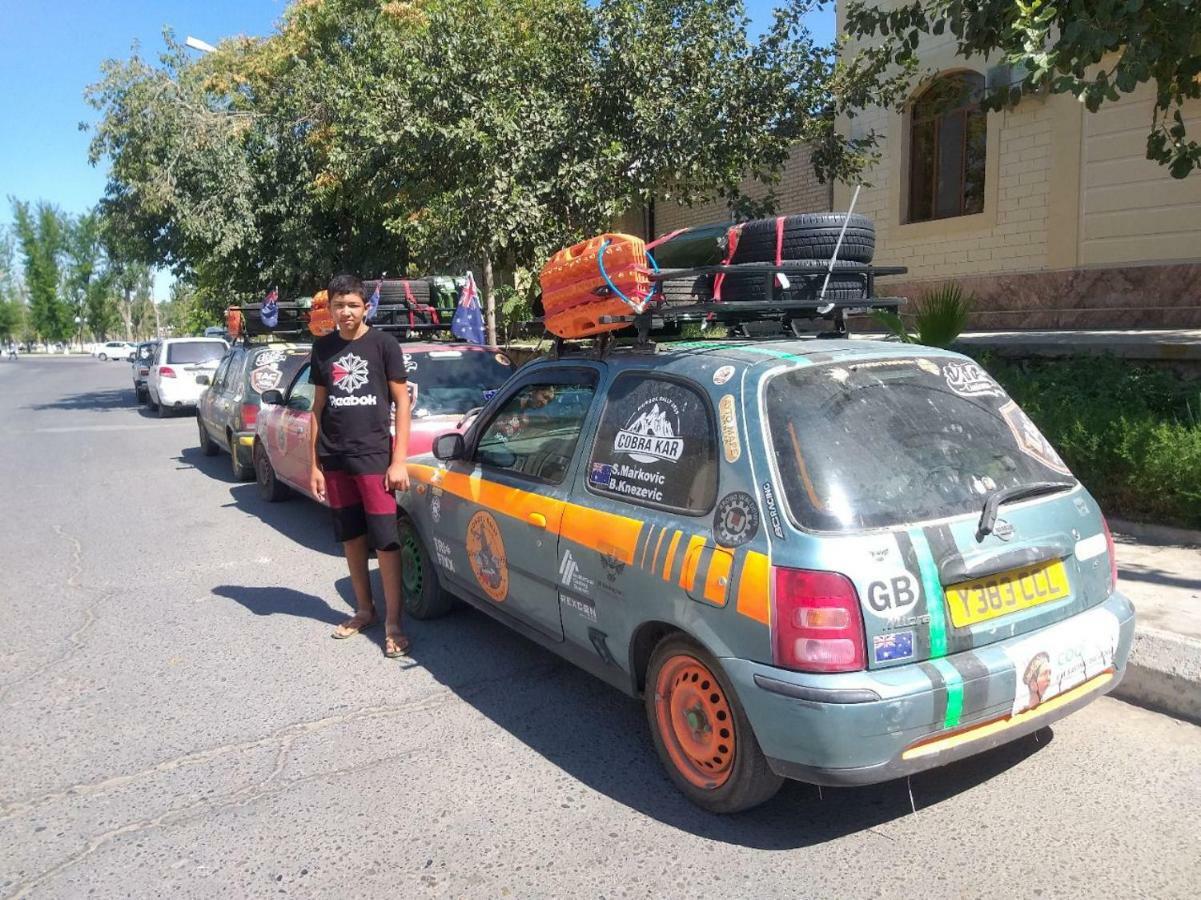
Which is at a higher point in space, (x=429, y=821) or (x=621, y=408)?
(x=621, y=408)

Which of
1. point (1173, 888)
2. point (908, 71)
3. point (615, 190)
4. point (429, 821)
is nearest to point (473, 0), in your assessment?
point (615, 190)

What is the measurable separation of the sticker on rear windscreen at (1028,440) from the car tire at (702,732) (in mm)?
1454

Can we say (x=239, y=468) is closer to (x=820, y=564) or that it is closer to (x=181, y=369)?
(x=820, y=564)

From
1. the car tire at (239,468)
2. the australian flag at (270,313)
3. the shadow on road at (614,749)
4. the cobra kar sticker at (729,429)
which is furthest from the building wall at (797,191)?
the cobra kar sticker at (729,429)

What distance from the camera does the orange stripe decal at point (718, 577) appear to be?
2.94 metres

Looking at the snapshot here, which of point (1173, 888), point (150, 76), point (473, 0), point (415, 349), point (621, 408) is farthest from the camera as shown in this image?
point (150, 76)

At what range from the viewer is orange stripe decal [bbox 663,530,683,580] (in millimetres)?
3141

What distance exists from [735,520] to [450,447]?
2.13 m

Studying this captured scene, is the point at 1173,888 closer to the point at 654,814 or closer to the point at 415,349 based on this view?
Answer: the point at 654,814

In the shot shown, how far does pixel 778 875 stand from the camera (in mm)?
2865

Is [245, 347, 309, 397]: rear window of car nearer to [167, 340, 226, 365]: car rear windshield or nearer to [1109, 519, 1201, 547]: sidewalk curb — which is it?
[1109, 519, 1201, 547]: sidewalk curb

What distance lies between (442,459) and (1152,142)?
19.4 feet

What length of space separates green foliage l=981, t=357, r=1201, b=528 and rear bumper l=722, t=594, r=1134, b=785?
3.38 metres

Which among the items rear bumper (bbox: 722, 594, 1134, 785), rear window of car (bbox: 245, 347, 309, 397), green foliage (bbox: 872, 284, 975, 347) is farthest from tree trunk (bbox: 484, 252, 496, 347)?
rear bumper (bbox: 722, 594, 1134, 785)
